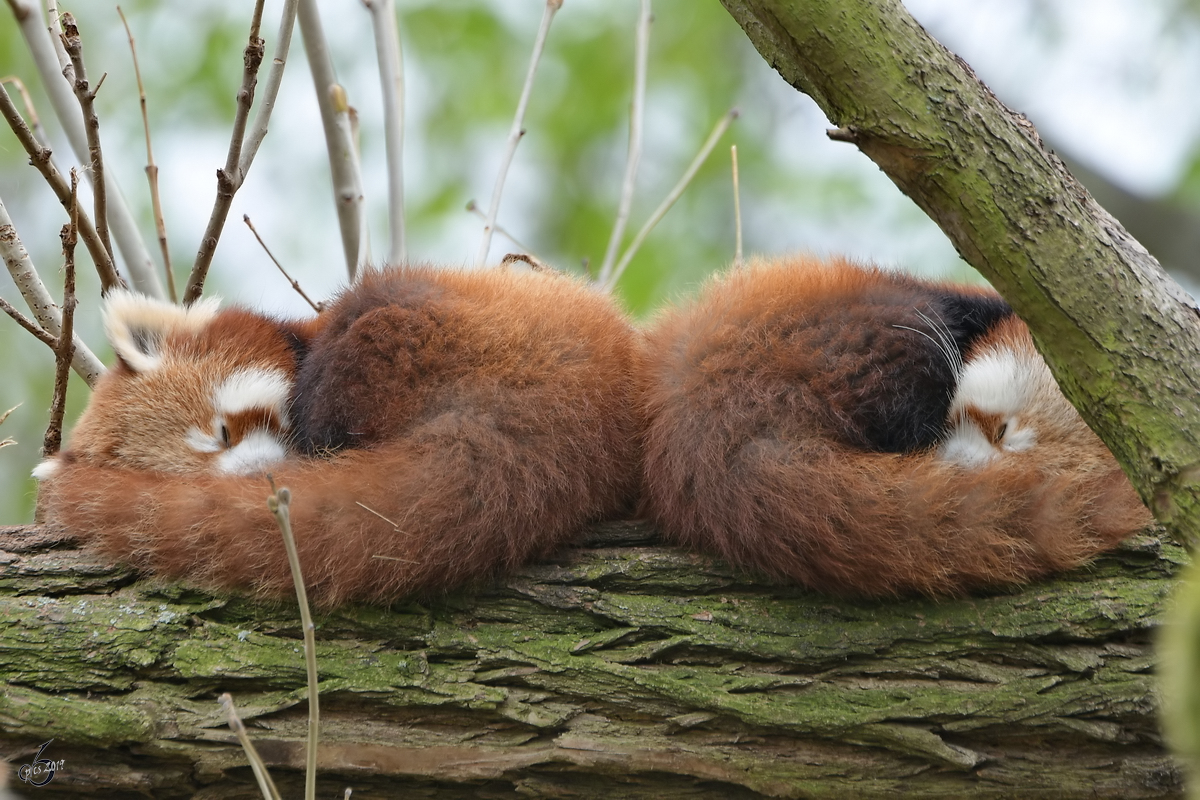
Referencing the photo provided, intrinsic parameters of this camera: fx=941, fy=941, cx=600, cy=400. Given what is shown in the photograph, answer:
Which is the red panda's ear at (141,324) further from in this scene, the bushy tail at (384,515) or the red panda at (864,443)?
the red panda at (864,443)

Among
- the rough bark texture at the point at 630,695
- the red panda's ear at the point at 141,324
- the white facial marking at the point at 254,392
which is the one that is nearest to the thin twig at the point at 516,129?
the white facial marking at the point at 254,392

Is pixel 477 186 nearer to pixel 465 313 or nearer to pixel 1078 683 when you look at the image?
pixel 465 313

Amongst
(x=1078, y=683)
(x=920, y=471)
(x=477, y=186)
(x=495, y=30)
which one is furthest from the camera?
(x=477, y=186)

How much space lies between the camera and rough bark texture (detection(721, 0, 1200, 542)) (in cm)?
139

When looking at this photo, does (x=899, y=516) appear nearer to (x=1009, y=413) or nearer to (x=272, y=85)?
(x=1009, y=413)

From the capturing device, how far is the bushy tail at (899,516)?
1764mm

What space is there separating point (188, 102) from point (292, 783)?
516 centimetres

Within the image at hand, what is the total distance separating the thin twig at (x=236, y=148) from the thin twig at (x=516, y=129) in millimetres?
783

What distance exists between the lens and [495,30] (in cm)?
625

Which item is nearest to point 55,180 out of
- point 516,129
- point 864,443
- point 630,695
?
point 516,129

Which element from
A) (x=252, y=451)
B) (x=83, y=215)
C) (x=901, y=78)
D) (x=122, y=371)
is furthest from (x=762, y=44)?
(x=122, y=371)

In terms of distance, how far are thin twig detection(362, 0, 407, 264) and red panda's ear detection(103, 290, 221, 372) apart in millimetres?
681

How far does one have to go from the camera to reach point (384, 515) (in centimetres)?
184

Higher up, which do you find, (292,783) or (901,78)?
(901,78)
